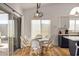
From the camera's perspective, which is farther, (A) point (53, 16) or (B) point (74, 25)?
(B) point (74, 25)

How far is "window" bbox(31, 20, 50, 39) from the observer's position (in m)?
8.66

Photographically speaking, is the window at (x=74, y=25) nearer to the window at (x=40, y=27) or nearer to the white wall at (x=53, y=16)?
the white wall at (x=53, y=16)

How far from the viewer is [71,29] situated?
917 cm

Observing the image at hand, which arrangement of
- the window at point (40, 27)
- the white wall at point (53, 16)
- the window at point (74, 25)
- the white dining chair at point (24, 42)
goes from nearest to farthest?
the white dining chair at point (24, 42), the white wall at point (53, 16), the window at point (40, 27), the window at point (74, 25)

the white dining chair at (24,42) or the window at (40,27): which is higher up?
the window at (40,27)

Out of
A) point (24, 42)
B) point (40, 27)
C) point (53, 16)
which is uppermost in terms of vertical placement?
point (53, 16)

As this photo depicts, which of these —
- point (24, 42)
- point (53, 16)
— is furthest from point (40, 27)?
point (24, 42)

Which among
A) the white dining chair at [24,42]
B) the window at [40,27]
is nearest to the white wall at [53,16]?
the window at [40,27]

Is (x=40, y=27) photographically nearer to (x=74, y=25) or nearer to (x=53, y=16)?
(x=53, y=16)

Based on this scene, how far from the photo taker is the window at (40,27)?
866 cm

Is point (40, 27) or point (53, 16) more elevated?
point (53, 16)

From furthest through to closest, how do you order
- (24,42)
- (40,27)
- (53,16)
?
(40,27) < (53,16) < (24,42)

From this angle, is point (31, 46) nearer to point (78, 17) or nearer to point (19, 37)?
point (19, 37)

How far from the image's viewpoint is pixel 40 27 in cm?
889
